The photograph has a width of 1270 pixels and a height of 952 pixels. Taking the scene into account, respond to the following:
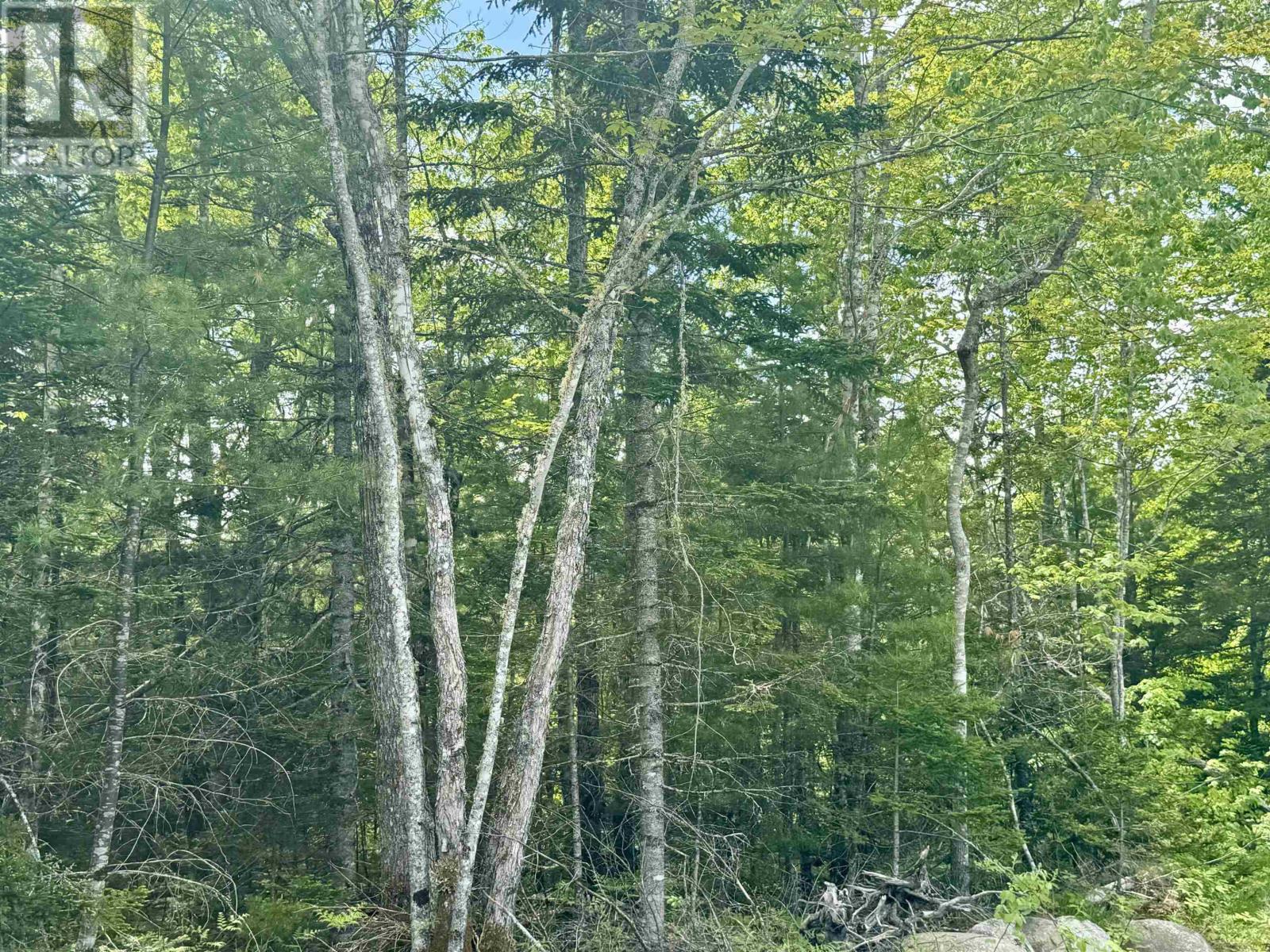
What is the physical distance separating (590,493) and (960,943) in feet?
16.1

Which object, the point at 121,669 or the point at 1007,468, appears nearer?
the point at 121,669

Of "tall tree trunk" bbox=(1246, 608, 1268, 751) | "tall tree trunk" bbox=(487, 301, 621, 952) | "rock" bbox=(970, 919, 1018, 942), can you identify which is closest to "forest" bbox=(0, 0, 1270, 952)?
"tall tree trunk" bbox=(487, 301, 621, 952)

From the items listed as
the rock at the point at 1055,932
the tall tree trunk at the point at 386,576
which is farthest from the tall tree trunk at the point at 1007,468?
the tall tree trunk at the point at 386,576

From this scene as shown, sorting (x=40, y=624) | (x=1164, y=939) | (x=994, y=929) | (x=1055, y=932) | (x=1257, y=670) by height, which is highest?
(x=40, y=624)

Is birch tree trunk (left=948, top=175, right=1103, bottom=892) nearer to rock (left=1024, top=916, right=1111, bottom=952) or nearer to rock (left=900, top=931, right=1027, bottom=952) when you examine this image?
rock (left=1024, top=916, right=1111, bottom=952)

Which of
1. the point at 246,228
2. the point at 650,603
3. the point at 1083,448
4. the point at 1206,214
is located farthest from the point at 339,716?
the point at 1206,214

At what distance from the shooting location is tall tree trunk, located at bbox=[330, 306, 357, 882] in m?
10.6

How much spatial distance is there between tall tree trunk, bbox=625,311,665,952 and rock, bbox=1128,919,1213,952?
4.46 metres

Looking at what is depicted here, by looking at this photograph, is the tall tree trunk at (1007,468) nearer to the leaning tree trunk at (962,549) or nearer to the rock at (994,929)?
the leaning tree trunk at (962,549)

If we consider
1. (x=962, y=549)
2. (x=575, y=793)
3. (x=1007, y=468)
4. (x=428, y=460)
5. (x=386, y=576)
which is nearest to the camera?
(x=428, y=460)

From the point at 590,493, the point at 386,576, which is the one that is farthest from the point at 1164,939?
the point at 386,576

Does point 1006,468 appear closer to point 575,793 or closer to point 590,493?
point 575,793

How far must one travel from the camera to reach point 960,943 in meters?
7.84

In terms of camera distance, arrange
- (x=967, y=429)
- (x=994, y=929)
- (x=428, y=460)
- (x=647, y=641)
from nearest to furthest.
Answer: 1. (x=428, y=460)
2. (x=994, y=929)
3. (x=647, y=641)
4. (x=967, y=429)
